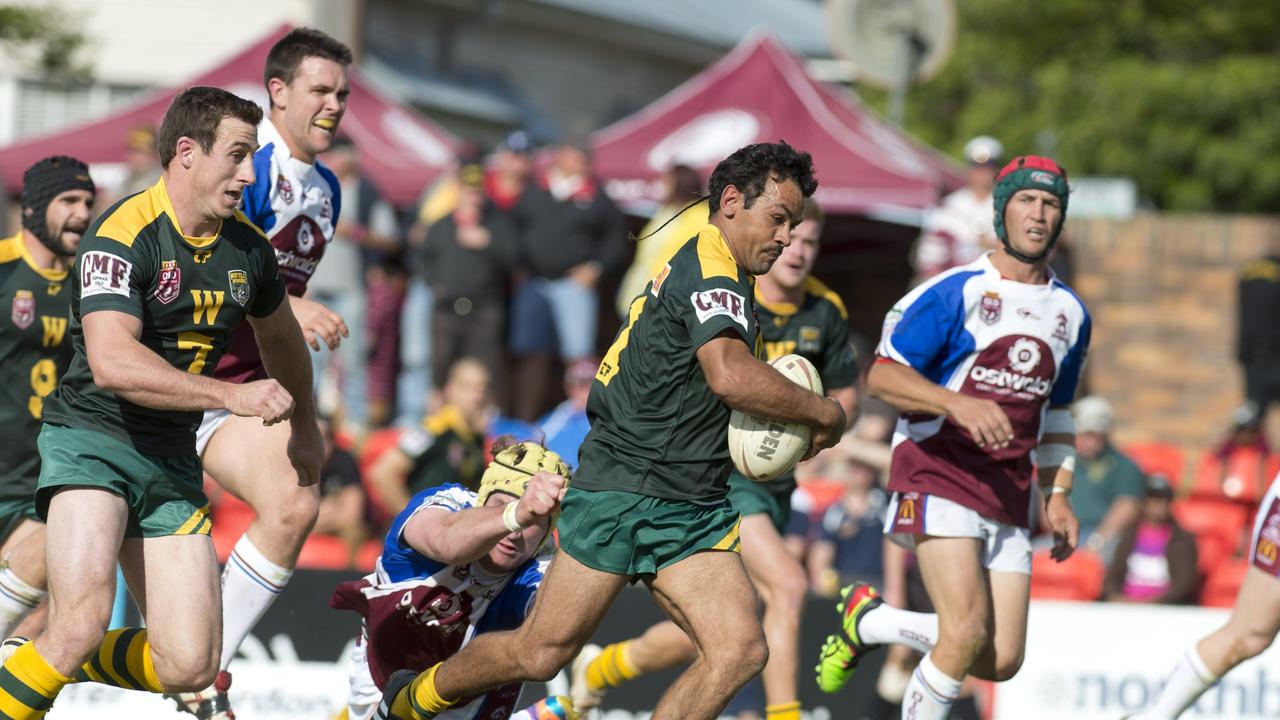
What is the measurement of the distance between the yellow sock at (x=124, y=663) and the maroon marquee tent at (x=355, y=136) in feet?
28.2

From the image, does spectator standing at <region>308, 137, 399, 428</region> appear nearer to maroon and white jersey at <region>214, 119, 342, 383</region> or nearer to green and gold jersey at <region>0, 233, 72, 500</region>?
green and gold jersey at <region>0, 233, 72, 500</region>

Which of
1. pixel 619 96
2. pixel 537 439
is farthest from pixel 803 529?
pixel 619 96

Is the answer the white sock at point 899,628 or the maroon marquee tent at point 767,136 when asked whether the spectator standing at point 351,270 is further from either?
the white sock at point 899,628

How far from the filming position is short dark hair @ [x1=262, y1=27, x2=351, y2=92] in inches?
283

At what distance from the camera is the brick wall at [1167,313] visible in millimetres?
16141

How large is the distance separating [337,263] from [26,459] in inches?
216

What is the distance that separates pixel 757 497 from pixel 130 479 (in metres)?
3.10

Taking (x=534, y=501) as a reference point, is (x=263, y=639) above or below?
below

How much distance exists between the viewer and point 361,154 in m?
14.8

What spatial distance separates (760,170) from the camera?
6.23 m

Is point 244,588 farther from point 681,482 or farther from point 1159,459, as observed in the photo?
point 1159,459

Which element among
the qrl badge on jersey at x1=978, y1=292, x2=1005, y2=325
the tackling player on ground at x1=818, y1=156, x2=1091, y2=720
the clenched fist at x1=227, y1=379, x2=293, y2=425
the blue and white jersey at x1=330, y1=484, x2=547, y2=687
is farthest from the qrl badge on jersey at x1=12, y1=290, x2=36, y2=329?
the qrl badge on jersey at x1=978, y1=292, x2=1005, y2=325

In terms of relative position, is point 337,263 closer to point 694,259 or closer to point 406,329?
point 406,329

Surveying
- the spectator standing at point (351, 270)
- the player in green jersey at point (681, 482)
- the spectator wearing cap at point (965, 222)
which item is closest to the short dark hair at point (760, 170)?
the player in green jersey at point (681, 482)
